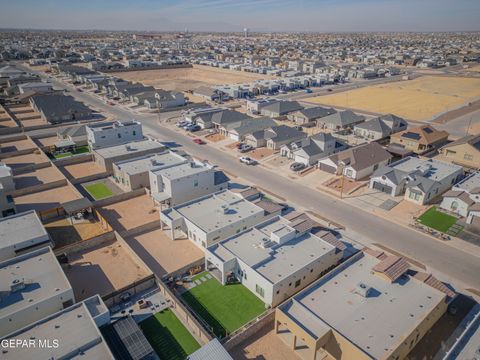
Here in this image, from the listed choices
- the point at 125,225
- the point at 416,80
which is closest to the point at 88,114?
the point at 125,225

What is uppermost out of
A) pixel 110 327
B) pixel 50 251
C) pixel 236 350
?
pixel 50 251

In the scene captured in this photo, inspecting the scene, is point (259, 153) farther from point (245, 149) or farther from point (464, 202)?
point (464, 202)

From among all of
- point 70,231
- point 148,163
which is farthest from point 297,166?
point 70,231

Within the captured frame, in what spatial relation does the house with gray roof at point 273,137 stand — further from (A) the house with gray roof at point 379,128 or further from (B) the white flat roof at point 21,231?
(B) the white flat roof at point 21,231

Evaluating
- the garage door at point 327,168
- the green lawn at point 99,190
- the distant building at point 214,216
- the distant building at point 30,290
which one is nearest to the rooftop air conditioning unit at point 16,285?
the distant building at point 30,290

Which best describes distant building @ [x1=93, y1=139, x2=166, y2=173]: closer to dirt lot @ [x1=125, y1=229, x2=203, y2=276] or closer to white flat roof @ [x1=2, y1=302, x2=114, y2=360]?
dirt lot @ [x1=125, y1=229, x2=203, y2=276]

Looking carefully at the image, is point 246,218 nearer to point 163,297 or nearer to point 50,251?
point 163,297
